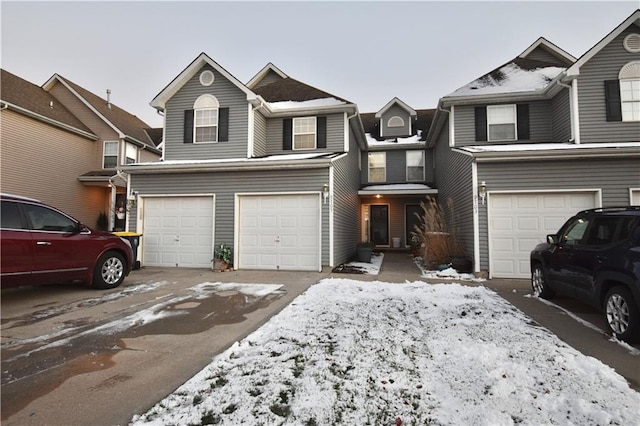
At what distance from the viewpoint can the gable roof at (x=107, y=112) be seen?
1548cm

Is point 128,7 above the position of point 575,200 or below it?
above

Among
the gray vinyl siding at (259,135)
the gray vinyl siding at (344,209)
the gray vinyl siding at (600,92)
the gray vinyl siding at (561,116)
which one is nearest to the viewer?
the gray vinyl siding at (600,92)

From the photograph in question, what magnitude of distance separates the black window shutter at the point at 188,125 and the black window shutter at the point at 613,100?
43.0 ft

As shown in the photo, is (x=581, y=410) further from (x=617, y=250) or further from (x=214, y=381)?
(x=214, y=381)

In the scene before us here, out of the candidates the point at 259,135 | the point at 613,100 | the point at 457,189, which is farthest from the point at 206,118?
the point at 613,100

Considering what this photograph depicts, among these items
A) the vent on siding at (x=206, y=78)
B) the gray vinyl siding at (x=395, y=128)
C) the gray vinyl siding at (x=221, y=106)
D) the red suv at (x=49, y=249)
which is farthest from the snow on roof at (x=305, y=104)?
the red suv at (x=49, y=249)

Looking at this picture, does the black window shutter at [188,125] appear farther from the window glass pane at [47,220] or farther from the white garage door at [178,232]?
the window glass pane at [47,220]

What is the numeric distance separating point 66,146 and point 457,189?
17152 millimetres

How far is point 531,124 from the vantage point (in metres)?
10.1

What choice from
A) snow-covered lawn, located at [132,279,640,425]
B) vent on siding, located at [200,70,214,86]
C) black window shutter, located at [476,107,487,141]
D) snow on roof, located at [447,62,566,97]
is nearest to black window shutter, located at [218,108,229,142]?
vent on siding, located at [200,70,214,86]

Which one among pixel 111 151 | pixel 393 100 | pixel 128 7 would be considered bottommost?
pixel 111 151

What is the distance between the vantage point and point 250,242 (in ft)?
30.1

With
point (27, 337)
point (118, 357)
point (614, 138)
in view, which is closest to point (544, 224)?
point (614, 138)

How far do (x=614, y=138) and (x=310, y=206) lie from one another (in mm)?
9017
